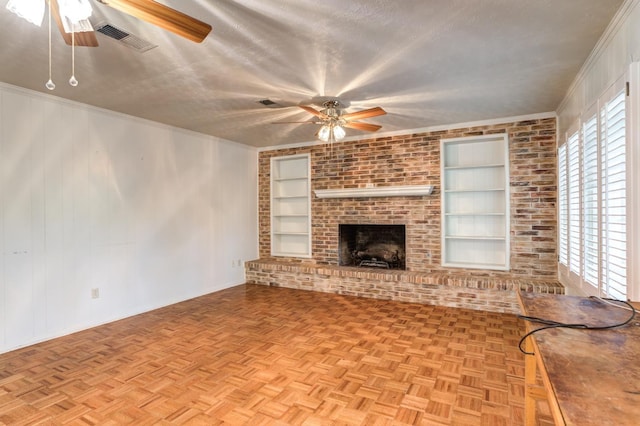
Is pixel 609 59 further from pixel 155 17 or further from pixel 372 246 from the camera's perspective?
pixel 372 246

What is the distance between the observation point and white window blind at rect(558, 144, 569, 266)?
3.44 m

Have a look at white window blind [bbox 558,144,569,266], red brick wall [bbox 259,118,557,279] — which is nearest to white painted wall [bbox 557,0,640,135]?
white window blind [bbox 558,144,569,266]

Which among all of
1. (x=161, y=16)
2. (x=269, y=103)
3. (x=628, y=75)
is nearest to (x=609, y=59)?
(x=628, y=75)

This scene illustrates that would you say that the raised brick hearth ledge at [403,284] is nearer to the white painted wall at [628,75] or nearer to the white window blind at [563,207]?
the white window blind at [563,207]

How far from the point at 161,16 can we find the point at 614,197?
2.66 m

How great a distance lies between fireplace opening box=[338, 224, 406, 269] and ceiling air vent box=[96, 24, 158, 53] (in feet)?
12.4

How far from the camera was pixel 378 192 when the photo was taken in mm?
5004

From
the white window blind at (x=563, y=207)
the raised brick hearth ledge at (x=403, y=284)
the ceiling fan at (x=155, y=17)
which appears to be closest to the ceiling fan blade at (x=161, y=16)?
the ceiling fan at (x=155, y=17)

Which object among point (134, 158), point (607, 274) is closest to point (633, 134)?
point (607, 274)

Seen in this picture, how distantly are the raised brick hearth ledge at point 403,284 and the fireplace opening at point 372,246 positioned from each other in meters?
0.37

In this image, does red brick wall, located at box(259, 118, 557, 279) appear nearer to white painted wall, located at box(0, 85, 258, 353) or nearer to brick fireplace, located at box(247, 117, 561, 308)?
brick fireplace, located at box(247, 117, 561, 308)

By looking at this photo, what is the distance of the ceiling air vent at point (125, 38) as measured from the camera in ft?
7.06

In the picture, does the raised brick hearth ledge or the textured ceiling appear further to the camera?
the raised brick hearth ledge

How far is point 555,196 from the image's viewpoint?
416 centimetres
